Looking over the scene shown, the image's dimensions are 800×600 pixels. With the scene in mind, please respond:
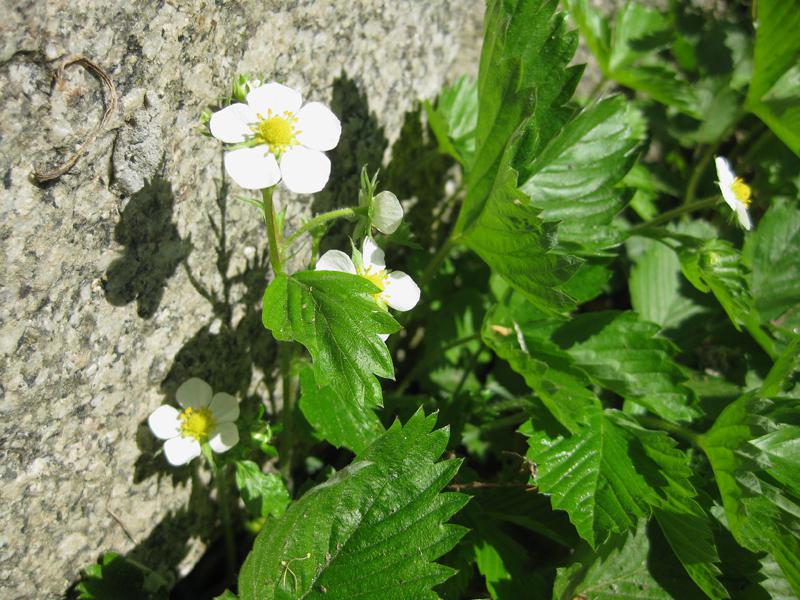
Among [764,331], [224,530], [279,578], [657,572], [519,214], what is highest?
[519,214]

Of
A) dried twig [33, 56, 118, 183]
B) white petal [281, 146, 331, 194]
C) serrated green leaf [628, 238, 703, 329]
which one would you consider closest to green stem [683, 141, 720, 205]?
serrated green leaf [628, 238, 703, 329]

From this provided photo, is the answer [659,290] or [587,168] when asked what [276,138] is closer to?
[587,168]

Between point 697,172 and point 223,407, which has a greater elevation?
point 697,172

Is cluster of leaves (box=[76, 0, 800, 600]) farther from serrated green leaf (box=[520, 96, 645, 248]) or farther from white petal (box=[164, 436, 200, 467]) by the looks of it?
white petal (box=[164, 436, 200, 467])

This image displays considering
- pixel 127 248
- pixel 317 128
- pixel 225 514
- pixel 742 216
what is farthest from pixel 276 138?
pixel 742 216

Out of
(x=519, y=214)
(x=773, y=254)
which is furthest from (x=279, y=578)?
(x=773, y=254)

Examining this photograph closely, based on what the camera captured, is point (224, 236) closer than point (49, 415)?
No

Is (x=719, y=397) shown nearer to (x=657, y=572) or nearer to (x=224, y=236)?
(x=657, y=572)
